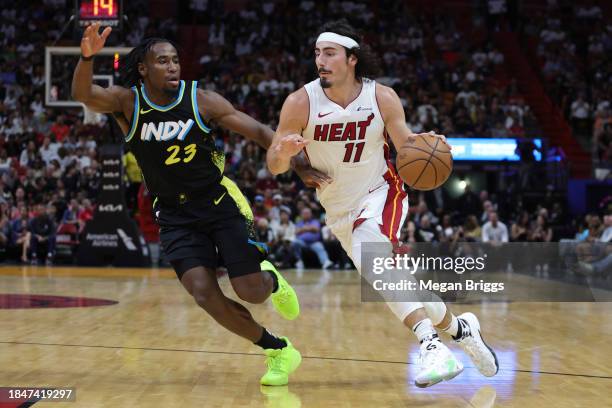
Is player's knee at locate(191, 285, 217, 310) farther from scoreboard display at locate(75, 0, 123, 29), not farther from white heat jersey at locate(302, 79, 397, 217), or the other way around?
scoreboard display at locate(75, 0, 123, 29)

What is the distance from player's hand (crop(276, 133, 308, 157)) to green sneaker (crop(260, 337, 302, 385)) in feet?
4.06

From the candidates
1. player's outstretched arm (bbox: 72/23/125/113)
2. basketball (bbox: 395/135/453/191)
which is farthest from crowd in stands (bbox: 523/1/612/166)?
player's outstretched arm (bbox: 72/23/125/113)

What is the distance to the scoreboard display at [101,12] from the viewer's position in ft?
43.8

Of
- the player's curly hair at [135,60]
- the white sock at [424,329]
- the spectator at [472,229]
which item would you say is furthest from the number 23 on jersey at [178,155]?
the spectator at [472,229]

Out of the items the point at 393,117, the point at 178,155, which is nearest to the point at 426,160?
the point at 393,117

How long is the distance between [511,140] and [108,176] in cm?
866

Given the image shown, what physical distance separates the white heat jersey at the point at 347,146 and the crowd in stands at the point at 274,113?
30.0ft

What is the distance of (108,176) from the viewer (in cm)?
1609

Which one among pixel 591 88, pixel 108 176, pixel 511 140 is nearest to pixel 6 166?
pixel 108 176

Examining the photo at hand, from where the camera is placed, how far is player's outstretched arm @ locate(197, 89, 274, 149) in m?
5.45

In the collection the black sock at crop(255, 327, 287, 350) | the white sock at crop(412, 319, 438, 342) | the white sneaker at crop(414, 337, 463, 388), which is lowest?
the black sock at crop(255, 327, 287, 350)

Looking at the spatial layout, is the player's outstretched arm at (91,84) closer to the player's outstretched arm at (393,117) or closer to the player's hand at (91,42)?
the player's hand at (91,42)

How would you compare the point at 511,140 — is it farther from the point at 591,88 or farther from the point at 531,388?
the point at 531,388

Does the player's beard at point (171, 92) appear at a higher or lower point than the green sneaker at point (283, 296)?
higher
